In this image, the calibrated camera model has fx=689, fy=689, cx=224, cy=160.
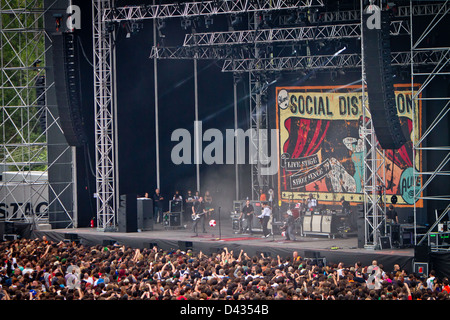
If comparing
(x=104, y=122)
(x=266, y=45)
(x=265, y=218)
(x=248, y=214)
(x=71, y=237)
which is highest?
(x=266, y=45)

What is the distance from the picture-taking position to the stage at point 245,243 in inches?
730

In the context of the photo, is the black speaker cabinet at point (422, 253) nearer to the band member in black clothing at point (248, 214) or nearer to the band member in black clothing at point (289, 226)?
the band member in black clothing at point (289, 226)

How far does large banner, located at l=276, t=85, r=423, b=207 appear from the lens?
25.6 m

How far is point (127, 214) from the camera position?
24547 mm

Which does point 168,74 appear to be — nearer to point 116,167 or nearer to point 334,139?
point 116,167

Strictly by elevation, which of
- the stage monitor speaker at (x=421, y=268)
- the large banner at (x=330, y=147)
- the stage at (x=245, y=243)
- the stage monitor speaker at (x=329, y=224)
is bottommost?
the stage monitor speaker at (x=421, y=268)

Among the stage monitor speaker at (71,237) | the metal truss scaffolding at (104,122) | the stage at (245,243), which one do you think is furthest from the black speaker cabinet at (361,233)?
the stage monitor speaker at (71,237)

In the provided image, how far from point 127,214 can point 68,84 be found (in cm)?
500

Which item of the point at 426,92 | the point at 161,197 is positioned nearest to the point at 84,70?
the point at 161,197

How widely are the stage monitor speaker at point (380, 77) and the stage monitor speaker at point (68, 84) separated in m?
10.2

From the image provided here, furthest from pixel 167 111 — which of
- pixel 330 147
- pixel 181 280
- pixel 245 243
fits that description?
pixel 181 280

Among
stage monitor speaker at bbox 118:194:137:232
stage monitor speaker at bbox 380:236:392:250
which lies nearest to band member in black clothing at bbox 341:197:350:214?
stage monitor speaker at bbox 380:236:392:250

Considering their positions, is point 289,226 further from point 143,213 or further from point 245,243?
point 143,213

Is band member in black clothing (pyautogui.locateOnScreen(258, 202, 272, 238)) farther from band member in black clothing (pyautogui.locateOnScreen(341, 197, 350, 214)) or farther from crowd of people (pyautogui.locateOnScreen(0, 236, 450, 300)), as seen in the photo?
crowd of people (pyautogui.locateOnScreen(0, 236, 450, 300))
